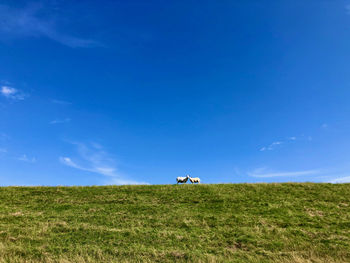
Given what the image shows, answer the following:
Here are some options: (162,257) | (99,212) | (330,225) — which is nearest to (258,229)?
(330,225)

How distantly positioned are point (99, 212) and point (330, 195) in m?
24.9

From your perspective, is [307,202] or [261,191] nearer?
[307,202]

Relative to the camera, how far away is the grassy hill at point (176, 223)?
13.8 m

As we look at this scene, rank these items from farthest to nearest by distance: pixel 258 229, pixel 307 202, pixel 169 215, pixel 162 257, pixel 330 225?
1. pixel 307 202
2. pixel 169 215
3. pixel 330 225
4. pixel 258 229
5. pixel 162 257

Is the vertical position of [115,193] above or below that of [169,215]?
above

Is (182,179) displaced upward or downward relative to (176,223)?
upward

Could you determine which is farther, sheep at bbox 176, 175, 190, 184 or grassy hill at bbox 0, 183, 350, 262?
sheep at bbox 176, 175, 190, 184

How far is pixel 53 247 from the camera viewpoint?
574 inches

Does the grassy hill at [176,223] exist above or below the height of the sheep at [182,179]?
below

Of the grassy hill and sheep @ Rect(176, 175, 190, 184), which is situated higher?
sheep @ Rect(176, 175, 190, 184)

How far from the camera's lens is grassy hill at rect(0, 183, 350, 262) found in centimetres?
1384

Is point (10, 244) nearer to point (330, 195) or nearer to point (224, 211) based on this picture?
point (224, 211)

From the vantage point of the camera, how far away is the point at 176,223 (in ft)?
61.5

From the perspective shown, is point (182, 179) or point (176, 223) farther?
point (182, 179)
